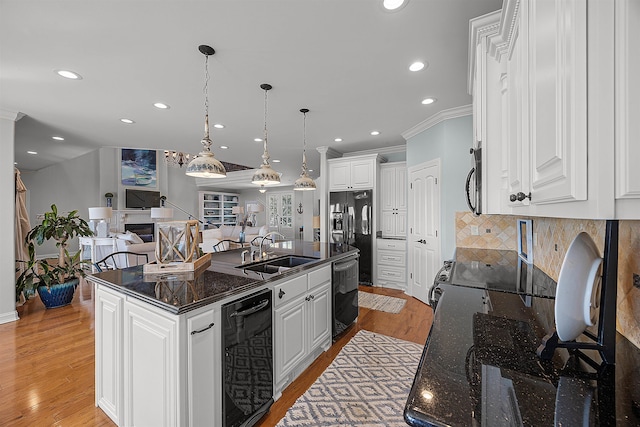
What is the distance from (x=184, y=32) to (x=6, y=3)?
93 centimetres

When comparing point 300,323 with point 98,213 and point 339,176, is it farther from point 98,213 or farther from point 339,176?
point 98,213

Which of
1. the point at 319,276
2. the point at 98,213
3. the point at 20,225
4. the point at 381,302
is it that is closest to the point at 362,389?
the point at 319,276

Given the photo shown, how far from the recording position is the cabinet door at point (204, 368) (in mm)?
1285

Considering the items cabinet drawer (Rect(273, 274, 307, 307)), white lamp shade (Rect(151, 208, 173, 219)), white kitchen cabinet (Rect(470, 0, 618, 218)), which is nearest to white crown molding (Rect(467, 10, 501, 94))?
white kitchen cabinet (Rect(470, 0, 618, 218))

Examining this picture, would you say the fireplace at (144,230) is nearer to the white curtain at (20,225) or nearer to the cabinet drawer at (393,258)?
the white curtain at (20,225)

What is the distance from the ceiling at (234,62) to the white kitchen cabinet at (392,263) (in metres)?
1.91

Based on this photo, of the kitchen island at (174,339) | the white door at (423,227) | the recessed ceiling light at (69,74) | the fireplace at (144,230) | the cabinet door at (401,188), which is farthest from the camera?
the fireplace at (144,230)

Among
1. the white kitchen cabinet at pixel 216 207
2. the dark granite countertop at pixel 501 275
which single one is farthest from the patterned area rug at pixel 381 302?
the white kitchen cabinet at pixel 216 207

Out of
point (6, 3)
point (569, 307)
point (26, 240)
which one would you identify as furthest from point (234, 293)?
point (26, 240)

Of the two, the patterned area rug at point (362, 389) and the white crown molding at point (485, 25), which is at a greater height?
the white crown molding at point (485, 25)

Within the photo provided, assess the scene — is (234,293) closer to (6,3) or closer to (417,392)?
(417,392)

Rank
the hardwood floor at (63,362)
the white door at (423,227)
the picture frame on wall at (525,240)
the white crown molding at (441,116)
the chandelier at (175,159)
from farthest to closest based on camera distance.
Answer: the chandelier at (175,159), the white door at (423,227), the white crown molding at (441,116), the picture frame on wall at (525,240), the hardwood floor at (63,362)

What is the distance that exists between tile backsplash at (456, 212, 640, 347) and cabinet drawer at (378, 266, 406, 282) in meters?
1.61

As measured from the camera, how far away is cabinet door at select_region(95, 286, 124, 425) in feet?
5.06
